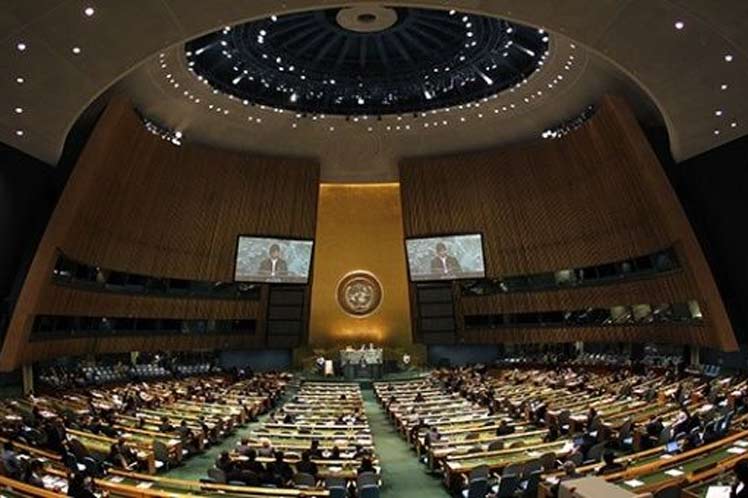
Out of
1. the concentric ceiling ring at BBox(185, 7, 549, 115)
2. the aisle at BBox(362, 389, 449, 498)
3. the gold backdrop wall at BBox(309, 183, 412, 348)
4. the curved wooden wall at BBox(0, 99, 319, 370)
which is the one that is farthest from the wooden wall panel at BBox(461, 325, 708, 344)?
the aisle at BBox(362, 389, 449, 498)

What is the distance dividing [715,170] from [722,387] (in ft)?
28.5

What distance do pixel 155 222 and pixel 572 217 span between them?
20316 millimetres

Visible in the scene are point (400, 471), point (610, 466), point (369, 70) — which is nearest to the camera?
point (610, 466)

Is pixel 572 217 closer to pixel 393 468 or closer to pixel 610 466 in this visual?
pixel 393 468

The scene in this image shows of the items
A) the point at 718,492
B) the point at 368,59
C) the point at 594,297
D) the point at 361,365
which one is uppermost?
the point at 368,59

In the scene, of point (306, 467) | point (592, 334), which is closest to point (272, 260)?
point (592, 334)

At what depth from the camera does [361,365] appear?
32250 millimetres

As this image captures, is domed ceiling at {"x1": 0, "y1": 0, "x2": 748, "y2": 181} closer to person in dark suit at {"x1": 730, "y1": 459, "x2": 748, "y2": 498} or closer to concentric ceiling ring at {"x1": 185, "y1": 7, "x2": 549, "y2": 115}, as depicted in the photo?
concentric ceiling ring at {"x1": 185, "y1": 7, "x2": 549, "y2": 115}

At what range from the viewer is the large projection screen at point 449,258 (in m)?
32.2

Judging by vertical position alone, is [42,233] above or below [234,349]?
above

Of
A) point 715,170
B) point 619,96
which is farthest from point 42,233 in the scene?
point 715,170

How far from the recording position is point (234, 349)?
110 ft

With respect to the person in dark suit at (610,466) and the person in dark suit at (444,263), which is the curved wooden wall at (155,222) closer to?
the person in dark suit at (444,263)

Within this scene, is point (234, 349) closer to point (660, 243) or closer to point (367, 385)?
point (367, 385)
